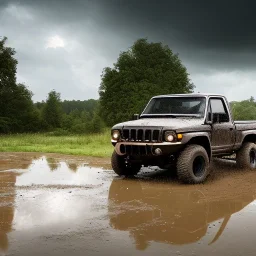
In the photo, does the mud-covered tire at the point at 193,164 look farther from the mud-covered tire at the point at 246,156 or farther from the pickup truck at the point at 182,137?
the mud-covered tire at the point at 246,156

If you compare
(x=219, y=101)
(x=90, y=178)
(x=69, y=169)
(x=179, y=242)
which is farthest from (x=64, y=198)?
(x=219, y=101)

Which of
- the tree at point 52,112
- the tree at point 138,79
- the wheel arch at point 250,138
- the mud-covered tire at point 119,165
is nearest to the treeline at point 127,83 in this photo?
the tree at point 138,79

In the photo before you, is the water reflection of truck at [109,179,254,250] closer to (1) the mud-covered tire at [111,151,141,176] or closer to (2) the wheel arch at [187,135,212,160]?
(1) the mud-covered tire at [111,151,141,176]

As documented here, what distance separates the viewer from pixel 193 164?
8.66 meters

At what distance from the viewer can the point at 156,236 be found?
15.3 ft

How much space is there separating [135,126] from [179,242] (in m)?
4.36

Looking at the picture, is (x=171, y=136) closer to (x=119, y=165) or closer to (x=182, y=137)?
(x=182, y=137)

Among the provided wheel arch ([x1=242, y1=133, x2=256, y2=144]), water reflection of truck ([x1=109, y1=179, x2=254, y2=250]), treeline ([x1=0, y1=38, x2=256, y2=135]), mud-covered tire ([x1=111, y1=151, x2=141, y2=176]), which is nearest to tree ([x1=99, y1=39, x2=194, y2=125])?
treeline ([x1=0, y1=38, x2=256, y2=135])

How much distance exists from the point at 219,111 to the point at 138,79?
38124 millimetres

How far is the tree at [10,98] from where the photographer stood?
1949 inches

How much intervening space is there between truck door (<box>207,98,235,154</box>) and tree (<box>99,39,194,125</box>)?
3292 cm

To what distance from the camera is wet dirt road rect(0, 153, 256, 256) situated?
4.30m

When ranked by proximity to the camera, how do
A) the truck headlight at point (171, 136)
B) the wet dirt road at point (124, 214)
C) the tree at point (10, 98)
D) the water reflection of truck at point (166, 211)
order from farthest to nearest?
1. the tree at point (10, 98)
2. the truck headlight at point (171, 136)
3. the water reflection of truck at point (166, 211)
4. the wet dirt road at point (124, 214)

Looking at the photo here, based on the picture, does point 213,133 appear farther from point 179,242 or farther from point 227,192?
point 179,242
